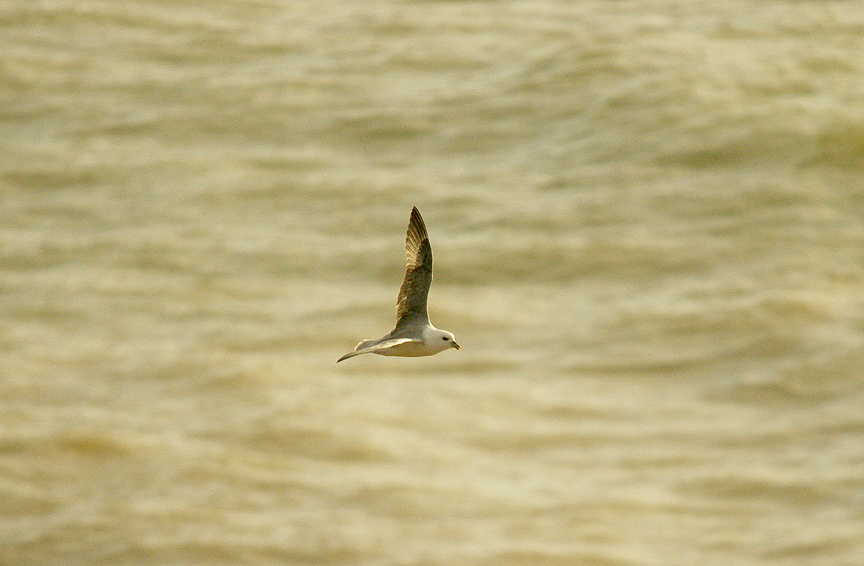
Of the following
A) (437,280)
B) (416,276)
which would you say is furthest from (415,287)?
(437,280)

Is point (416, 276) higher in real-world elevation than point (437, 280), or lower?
lower

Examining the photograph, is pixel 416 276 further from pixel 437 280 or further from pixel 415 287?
pixel 437 280

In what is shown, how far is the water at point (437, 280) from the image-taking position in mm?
23047

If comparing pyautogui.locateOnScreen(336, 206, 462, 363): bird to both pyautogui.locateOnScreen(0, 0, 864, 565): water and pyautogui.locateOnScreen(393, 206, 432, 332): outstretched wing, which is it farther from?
pyautogui.locateOnScreen(0, 0, 864, 565): water

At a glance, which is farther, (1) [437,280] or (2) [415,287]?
(1) [437,280]

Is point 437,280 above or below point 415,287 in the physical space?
above

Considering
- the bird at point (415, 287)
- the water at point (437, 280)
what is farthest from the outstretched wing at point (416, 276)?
the water at point (437, 280)

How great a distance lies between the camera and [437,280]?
2923 cm

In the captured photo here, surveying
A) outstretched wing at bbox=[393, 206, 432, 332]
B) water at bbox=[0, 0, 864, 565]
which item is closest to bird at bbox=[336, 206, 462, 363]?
outstretched wing at bbox=[393, 206, 432, 332]

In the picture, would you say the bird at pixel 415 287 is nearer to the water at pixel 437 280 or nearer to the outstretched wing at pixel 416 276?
the outstretched wing at pixel 416 276

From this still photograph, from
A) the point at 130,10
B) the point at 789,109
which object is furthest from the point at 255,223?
the point at 789,109

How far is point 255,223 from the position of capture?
32062 mm

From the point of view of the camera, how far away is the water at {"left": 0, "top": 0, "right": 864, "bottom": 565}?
23.0 m

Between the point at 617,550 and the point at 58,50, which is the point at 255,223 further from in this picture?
the point at 617,550
